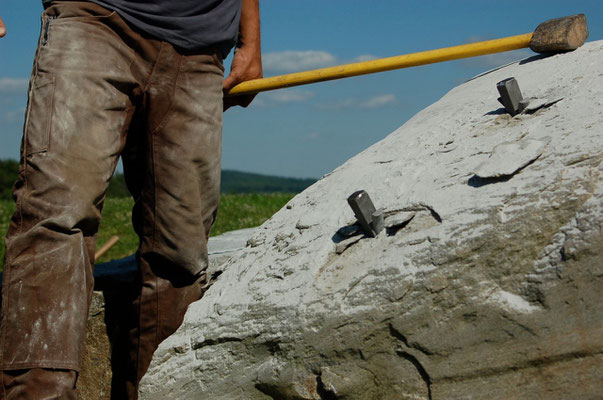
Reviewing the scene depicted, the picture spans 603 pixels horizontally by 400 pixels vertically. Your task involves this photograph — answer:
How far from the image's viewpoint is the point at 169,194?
2730 mm

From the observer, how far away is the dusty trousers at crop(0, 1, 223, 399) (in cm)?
233

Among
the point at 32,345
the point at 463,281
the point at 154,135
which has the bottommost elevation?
the point at 463,281

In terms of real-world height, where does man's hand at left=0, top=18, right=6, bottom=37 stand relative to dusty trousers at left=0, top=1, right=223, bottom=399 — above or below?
above

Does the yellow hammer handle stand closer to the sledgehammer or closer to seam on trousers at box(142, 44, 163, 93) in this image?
the sledgehammer

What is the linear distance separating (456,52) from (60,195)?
1.86 meters

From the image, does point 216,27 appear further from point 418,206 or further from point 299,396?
point 299,396

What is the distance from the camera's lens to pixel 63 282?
237 cm

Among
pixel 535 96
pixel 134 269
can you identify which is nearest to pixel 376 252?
pixel 535 96

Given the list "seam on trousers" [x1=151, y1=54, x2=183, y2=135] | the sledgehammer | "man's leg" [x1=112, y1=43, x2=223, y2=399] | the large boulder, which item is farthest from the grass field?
the large boulder

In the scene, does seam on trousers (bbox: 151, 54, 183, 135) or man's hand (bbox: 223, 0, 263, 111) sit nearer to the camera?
seam on trousers (bbox: 151, 54, 183, 135)

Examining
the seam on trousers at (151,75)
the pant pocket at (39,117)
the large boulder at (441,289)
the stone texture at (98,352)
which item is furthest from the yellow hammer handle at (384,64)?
the pant pocket at (39,117)

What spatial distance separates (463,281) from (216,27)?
4.77ft

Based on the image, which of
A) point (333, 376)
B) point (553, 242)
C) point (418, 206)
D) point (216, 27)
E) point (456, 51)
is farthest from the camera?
point (456, 51)

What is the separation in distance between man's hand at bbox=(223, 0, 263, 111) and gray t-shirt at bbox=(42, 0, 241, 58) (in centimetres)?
32
